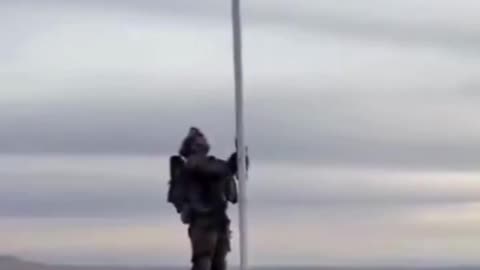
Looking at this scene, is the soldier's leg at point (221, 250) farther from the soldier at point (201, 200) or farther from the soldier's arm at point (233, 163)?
the soldier's arm at point (233, 163)

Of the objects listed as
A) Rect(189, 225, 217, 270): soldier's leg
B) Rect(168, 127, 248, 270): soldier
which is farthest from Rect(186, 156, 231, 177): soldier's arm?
Rect(189, 225, 217, 270): soldier's leg

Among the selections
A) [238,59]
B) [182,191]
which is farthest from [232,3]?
[182,191]

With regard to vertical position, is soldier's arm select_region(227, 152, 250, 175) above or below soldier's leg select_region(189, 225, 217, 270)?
above

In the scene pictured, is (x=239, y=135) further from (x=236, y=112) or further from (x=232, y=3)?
(x=232, y=3)

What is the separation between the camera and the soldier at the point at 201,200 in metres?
22.4

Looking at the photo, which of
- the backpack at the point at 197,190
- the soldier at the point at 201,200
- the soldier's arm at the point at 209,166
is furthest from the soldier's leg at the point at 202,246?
the soldier's arm at the point at 209,166

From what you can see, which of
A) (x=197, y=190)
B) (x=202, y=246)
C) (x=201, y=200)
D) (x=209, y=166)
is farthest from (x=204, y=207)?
(x=209, y=166)

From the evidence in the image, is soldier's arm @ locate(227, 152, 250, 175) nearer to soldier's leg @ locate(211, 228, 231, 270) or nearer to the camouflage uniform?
the camouflage uniform

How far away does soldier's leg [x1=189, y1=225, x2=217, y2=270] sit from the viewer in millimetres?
22484

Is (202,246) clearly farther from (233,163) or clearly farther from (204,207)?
(233,163)

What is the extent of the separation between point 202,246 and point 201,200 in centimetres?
55

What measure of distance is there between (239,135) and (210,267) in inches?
70.4

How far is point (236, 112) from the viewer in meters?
22.0

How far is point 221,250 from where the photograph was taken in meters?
22.6
